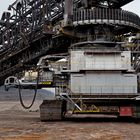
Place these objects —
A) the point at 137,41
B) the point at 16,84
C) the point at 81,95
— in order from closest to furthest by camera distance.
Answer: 1. the point at 81,95
2. the point at 16,84
3. the point at 137,41

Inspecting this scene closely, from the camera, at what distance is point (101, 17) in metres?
35.7

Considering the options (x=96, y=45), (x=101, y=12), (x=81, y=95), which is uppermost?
(x=101, y=12)

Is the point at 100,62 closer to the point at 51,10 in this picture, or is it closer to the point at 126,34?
the point at 126,34

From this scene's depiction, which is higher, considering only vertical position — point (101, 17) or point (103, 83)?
point (101, 17)

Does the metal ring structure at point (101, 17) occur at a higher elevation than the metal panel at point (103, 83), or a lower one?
higher

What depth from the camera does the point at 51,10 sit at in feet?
158

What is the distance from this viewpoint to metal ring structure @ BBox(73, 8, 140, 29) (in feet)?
117

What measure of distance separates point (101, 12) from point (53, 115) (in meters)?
13.0

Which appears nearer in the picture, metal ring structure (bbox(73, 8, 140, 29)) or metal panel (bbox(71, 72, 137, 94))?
metal panel (bbox(71, 72, 137, 94))

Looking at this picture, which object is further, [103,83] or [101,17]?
[101,17]

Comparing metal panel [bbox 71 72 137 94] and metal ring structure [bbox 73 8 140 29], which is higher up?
metal ring structure [bbox 73 8 140 29]

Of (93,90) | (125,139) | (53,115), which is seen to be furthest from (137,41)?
(125,139)

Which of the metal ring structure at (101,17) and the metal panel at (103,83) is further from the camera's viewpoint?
the metal ring structure at (101,17)

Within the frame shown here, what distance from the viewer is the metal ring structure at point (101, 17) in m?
35.7
